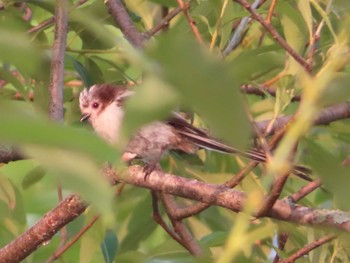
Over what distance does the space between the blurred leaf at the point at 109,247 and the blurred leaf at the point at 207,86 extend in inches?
78.4

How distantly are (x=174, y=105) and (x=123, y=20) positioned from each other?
221cm

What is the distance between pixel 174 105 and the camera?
0.87 meters

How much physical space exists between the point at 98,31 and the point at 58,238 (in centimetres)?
229

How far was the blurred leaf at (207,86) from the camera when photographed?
81 cm

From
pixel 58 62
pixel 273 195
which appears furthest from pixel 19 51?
pixel 58 62

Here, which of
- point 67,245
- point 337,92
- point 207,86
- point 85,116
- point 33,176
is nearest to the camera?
point 207,86

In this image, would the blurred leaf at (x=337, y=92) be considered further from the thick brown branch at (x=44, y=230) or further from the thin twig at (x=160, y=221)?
the thin twig at (x=160, y=221)

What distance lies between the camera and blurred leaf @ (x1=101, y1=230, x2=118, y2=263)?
2.79m

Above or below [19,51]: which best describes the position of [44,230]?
below

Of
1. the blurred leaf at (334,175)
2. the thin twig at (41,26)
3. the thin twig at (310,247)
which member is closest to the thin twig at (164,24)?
the thin twig at (41,26)

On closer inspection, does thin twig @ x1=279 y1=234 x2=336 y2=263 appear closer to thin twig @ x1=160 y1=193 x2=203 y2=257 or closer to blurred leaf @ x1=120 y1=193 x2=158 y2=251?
thin twig @ x1=160 y1=193 x2=203 y2=257

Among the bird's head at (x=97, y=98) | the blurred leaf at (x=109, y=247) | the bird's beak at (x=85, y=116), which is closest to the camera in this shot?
the blurred leaf at (x=109, y=247)

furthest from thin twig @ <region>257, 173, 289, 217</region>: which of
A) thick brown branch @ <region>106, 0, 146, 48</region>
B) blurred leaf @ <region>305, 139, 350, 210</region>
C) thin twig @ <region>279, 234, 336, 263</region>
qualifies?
thick brown branch @ <region>106, 0, 146, 48</region>

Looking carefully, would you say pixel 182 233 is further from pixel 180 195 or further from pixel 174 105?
pixel 174 105
